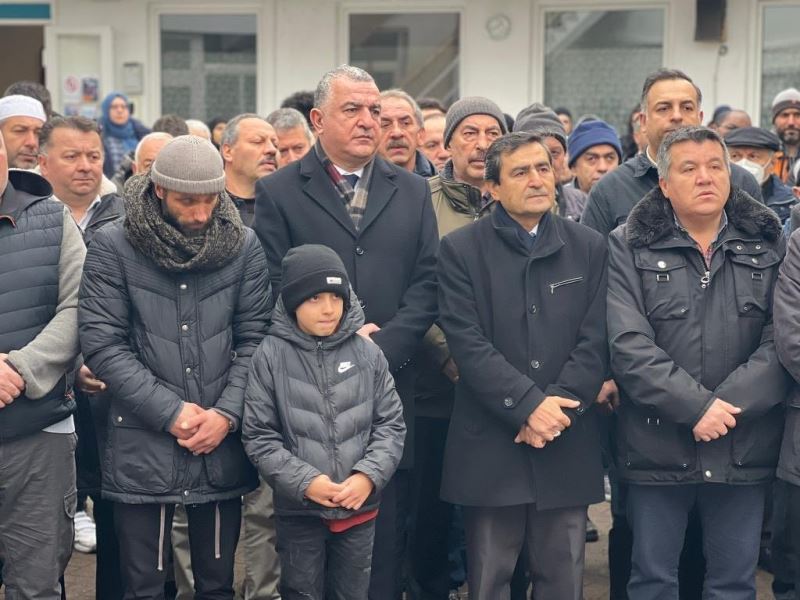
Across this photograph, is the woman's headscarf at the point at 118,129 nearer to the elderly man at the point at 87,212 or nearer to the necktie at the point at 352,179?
the elderly man at the point at 87,212

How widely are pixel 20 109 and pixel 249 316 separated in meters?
3.01

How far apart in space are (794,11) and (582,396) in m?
9.64

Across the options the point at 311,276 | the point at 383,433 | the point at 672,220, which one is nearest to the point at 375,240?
the point at 311,276

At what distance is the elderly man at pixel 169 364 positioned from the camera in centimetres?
479

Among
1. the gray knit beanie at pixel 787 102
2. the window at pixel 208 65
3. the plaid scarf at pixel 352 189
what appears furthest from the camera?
the window at pixel 208 65

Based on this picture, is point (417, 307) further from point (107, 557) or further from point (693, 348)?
point (107, 557)

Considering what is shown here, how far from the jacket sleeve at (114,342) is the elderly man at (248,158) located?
5.98 feet

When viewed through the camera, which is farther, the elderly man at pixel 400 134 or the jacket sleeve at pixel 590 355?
the elderly man at pixel 400 134

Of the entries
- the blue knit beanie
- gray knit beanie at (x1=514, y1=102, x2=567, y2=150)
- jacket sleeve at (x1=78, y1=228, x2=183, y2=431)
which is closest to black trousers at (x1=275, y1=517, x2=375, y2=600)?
jacket sleeve at (x1=78, y1=228, x2=183, y2=431)

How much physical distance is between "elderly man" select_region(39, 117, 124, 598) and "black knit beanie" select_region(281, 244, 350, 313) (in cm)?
104

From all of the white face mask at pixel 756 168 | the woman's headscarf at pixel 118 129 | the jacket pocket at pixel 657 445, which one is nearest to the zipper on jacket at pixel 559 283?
the jacket pocket at pixel 657 445

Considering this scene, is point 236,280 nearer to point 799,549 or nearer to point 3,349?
point 3,349

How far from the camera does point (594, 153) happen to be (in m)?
8.15

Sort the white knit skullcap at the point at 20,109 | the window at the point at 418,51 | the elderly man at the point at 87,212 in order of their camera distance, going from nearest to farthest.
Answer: the elderly man at the point at 87,212, the white knit skullcap at the point at 20,109, the window at the point at 418,51
